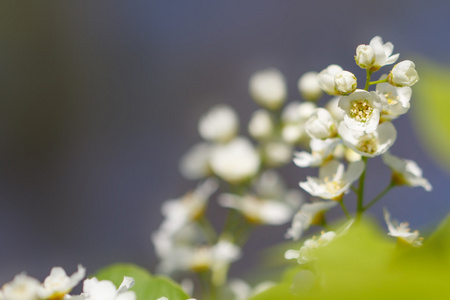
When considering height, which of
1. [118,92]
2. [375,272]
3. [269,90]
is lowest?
[375,272]

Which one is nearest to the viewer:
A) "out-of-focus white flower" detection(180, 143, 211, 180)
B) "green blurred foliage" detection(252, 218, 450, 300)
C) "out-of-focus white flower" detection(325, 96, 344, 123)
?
"green blurred foliage" detection(252, 218, 450, 300)

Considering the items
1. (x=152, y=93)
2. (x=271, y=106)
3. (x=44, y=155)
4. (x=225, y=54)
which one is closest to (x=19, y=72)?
(x=44, y=155)

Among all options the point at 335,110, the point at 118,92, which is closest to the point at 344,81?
the point at 335,110

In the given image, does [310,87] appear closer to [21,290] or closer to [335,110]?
[335,110]

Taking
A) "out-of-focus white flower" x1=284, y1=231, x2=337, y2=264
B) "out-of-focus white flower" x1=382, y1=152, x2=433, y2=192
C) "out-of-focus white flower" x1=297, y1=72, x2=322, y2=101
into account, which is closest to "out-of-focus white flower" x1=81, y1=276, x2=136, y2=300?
"out-of-focus white flower" x1=284, y1=231, x2=337, y2=264

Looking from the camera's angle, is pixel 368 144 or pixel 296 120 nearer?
pixel 368 144

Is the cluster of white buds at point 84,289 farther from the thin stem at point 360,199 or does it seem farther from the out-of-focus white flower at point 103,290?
the thin stem at point 360,199

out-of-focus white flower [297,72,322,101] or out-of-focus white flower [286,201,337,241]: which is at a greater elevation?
out-of-focus white flower [297,72,322,101]

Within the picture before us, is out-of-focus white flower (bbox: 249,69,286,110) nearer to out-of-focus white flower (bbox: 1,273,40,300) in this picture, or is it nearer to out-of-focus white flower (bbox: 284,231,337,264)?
out-of-focus white flower (bbox: 284,231,337,264)
